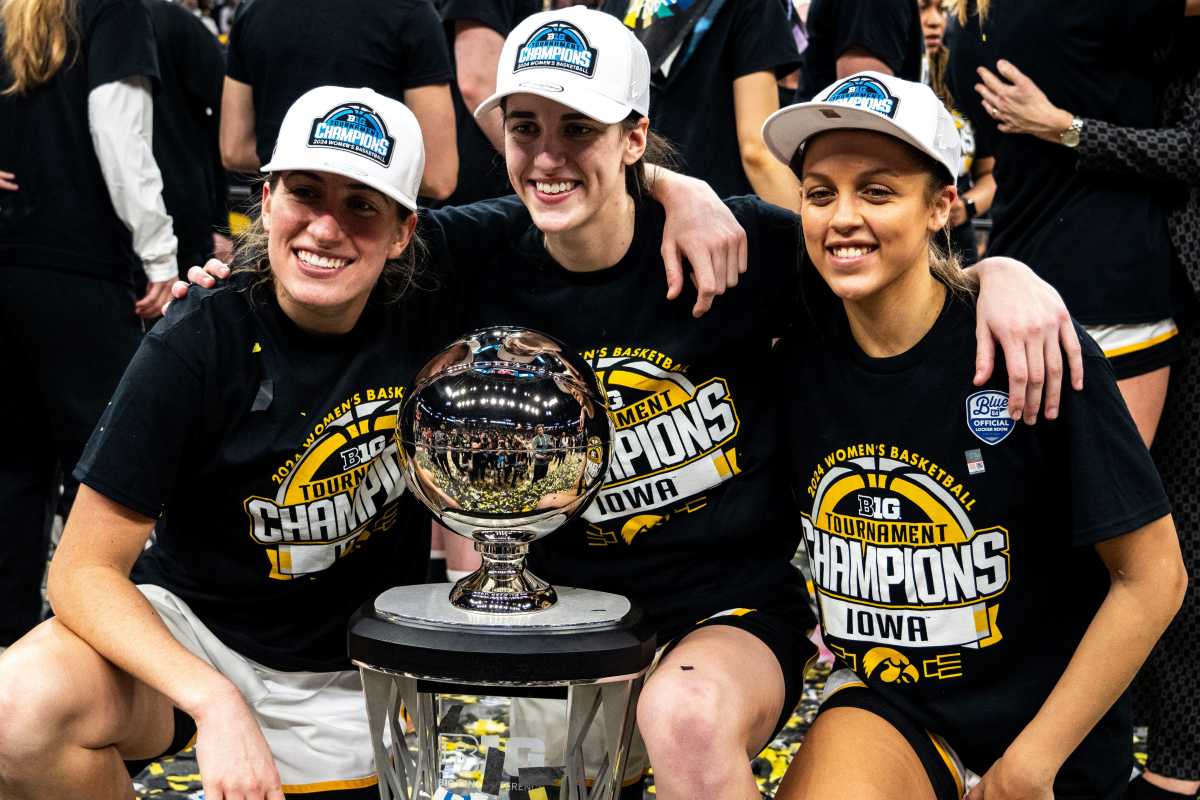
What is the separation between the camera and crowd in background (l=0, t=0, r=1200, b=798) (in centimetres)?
263

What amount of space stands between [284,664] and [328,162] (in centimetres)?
83

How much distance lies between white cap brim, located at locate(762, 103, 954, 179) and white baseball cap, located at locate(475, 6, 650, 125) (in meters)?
0.24

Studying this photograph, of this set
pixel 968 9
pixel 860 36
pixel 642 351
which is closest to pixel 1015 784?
pixel 642 351

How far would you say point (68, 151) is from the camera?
10.9 feet

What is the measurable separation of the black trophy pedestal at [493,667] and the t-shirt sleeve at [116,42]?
180 centimetres

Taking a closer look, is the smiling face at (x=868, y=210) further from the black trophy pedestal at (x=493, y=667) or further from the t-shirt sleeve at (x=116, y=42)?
the t-shirt sleeve at (x=116, y=42)

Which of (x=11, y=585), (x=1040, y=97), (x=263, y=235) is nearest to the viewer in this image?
(x=263, y=235)

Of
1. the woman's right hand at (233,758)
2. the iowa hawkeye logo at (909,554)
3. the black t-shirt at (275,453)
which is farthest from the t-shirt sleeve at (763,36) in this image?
the woman's right hand at (233,758)

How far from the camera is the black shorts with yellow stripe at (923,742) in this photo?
2029mm

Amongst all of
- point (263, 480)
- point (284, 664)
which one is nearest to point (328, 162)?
point (263, 480)

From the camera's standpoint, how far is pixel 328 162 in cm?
209

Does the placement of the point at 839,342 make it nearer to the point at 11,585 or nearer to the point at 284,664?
the point at 284,664

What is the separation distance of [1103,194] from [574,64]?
1.13 meters

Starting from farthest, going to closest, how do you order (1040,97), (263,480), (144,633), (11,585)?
(11,585), (1040,97), (263,480), (144,633)
